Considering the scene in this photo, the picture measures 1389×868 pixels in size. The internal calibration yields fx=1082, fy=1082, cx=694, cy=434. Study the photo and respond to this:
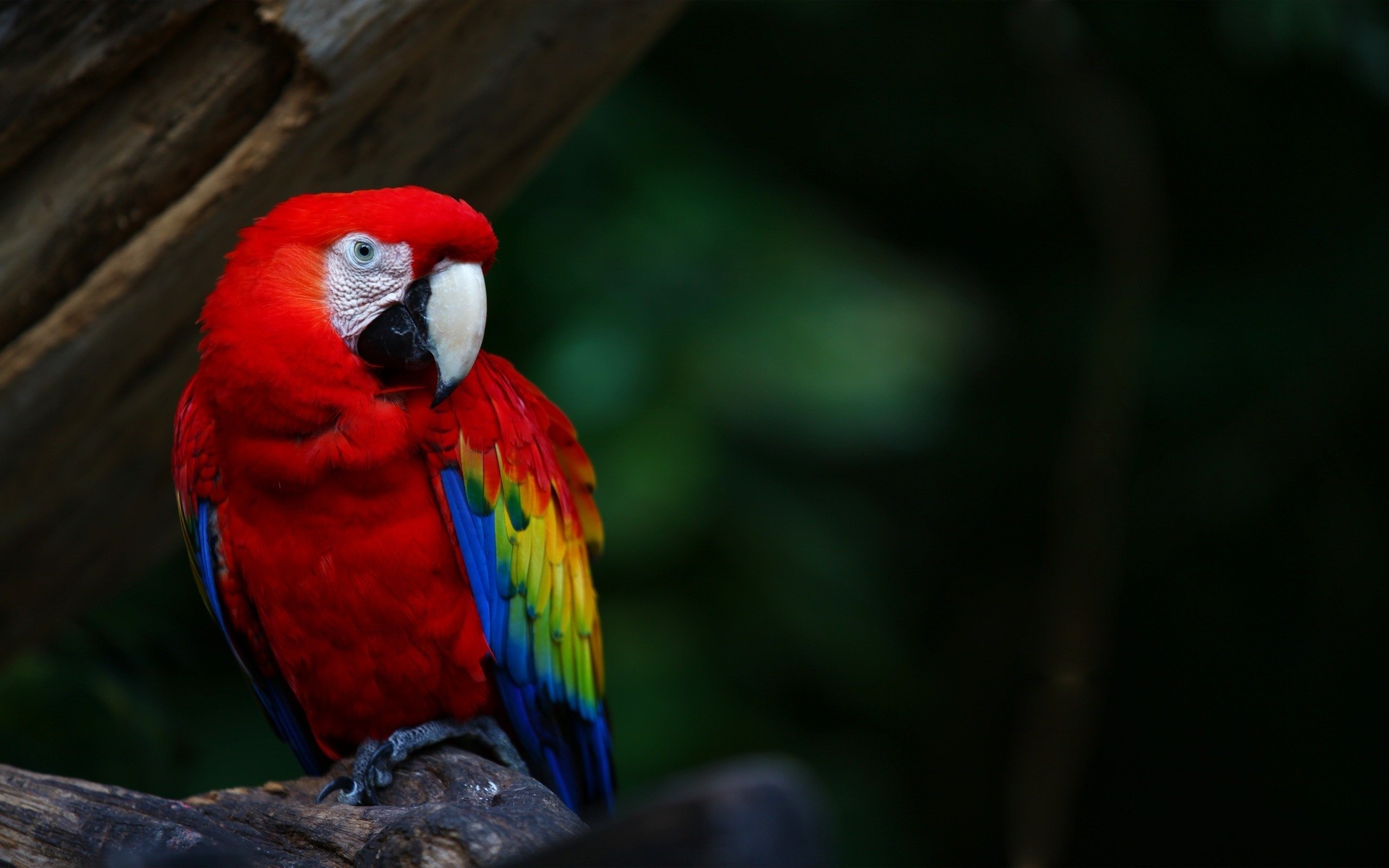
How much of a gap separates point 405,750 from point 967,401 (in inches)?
86.4

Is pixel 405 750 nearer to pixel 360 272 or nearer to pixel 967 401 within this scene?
pixel 360 272

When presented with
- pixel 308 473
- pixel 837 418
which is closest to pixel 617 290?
pixel 837 418

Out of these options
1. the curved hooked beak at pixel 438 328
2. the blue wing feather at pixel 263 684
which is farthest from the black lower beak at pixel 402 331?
the blue wing feather at pixel 263 684

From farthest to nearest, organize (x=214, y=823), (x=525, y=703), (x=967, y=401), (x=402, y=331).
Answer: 1. (x=967, y=401)
2. (x=525, y=703)
3. (x=402, y=331)
4. (x=214, y=823)

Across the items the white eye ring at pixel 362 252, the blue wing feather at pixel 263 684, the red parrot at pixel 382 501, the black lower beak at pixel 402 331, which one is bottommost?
the blue wing feather at pixel 263 684

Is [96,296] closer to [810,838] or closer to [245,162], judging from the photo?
[245,162]

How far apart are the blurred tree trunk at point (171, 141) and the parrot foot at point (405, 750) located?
0.60m

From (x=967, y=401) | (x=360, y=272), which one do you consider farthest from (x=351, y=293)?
(x=967, y=401)

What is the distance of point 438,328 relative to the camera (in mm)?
1156

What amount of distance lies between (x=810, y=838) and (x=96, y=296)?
1.10 meters

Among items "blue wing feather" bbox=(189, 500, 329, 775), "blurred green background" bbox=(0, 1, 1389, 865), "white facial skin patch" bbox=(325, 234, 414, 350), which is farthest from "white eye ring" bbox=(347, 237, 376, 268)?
"blurred green background" bbox=(0, 1, 1389, 865)

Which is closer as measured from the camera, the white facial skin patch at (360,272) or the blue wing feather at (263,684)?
the white facial skin patch at (360,272)

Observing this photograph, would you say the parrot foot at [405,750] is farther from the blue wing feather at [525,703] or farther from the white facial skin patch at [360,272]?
the white facial skin patch at [360,272]

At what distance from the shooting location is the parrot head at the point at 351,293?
1.13 metres
